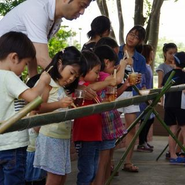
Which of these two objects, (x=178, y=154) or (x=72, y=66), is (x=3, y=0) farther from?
(x=72, y=66)

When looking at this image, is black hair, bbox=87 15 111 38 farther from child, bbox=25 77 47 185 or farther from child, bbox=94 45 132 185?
child, bbox=25 77 47 185

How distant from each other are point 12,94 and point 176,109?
4.56 meters

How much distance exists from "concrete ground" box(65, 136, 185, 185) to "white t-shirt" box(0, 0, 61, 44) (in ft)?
7.50

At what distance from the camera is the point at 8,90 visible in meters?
3.54

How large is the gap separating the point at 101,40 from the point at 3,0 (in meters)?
4.31

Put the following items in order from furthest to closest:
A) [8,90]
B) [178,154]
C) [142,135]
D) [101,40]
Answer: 1. [142,135]
2. [178,154]
3. [101,40]
4. [8,90]

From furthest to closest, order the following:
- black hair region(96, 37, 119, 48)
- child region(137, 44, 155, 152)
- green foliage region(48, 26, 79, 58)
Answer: green foliage region(48, 26, 79, 58)
child region(137, 44, 155, 152)
black hair region(96, 37, 119, 48)

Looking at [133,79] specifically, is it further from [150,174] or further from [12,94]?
[150,174]

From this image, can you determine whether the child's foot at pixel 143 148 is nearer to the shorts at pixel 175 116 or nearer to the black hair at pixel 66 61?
the shorts at pixel 175 116

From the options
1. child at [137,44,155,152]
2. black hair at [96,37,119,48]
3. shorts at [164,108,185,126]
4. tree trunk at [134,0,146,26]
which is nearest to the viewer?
black hair at [96,37,119,48]

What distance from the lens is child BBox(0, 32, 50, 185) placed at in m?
3.54

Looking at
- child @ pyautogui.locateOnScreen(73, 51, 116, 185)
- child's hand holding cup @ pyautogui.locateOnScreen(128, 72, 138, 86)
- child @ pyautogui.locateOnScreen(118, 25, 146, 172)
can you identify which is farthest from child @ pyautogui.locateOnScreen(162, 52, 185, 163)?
child @ pyautogui.locateOnScreen(73, 51, 116, 185)

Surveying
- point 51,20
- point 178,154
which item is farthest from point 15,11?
point 178,154

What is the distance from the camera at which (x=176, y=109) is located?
25.5 ft
